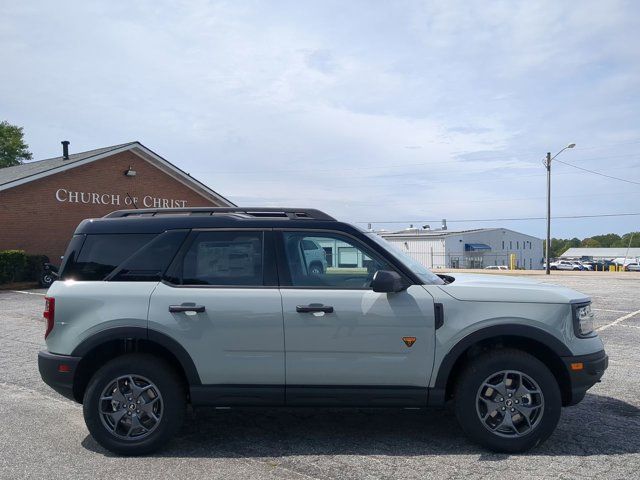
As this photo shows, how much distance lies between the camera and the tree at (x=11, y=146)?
5297 cm

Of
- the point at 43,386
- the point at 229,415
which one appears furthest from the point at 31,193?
the point at 229,415

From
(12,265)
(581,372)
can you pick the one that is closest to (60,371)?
(581,372)

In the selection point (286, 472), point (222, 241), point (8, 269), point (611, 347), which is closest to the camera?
point (286, 472)

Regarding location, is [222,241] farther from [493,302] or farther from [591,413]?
[591,413]

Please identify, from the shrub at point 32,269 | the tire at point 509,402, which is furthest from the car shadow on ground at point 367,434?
the shrub at point 32,269

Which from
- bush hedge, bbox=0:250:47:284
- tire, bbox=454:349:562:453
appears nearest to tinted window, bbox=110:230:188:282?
tire, bbox=454:349:562:453

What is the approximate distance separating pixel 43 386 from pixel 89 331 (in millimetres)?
2769

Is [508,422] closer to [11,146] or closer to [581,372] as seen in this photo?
[581,372]

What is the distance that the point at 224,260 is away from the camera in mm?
4703

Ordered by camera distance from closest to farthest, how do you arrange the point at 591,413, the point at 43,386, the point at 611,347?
the point at 591,413
the point at 43,386
the point at 611,347

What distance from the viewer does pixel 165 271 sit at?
4.67 meters

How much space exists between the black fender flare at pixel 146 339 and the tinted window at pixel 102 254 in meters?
0.51

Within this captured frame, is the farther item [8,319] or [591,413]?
[8,319]

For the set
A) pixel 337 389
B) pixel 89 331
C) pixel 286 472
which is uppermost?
pixel 89 331
